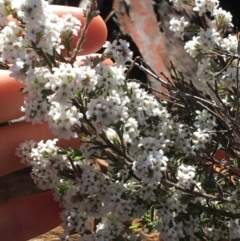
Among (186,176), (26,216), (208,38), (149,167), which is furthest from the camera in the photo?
(26,216)

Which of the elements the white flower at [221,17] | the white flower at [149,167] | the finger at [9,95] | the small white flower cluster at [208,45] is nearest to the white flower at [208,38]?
the small white flower cluster at [208,45]

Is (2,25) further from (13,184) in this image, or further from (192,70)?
(192,70)

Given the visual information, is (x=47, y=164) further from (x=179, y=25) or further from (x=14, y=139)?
(x=179, y=25)

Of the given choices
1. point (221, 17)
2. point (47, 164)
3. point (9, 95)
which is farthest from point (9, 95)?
point (221, 17)

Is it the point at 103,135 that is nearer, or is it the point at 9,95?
the point at 103,135

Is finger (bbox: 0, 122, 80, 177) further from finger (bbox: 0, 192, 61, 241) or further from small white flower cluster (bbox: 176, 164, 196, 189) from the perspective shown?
small white flower cluster (bbox: 176, 164, 196, 189)

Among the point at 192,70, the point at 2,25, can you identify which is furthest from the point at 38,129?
the point at 192,70
